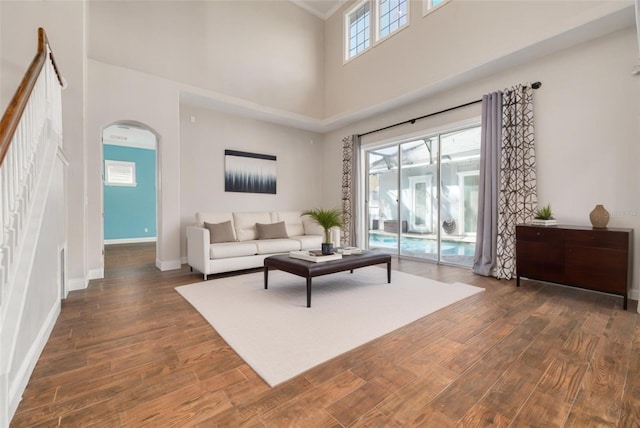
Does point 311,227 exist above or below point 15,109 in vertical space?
below

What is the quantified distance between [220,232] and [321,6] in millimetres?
5602

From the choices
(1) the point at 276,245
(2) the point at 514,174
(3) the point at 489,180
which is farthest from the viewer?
(1) the point at 276,245

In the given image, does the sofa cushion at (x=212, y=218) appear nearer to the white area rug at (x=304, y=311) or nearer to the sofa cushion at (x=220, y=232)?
the sofa cushion at (x=220, y=232)

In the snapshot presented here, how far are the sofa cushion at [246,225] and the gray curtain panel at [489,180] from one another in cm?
361

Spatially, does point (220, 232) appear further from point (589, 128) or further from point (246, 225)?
point (589, 128)

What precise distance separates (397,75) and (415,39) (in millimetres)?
605

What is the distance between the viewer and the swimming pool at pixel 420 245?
4.95 metres

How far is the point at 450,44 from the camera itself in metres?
4.46

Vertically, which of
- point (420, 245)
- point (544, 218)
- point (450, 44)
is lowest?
point (420, 245)

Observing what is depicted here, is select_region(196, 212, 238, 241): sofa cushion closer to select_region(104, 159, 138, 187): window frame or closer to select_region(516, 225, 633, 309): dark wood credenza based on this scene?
select_region(516, 225, 633, 309): dark wood credenza

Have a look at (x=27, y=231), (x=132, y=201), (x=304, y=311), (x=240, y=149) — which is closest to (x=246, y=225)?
(x=240, y=149)

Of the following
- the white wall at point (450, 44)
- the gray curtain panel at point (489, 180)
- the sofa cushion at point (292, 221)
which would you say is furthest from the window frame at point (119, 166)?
the gray curtain panel at point (489, 180)

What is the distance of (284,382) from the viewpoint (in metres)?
1.68

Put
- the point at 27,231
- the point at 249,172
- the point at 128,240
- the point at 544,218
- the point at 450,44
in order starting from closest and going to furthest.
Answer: the point at 27,231 → the point at 544,218 → the point at 450,44 → the point at 249,172 → the point at 128,240
